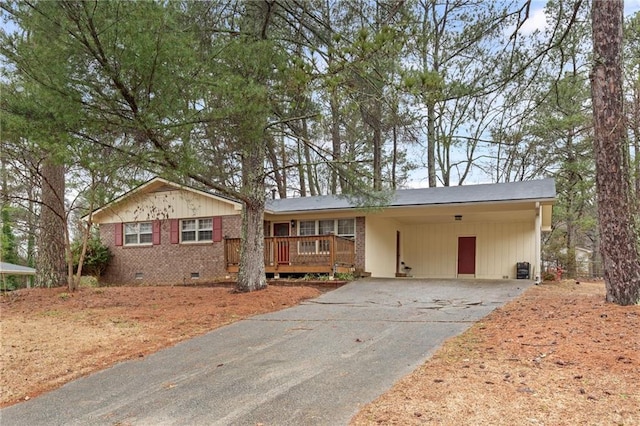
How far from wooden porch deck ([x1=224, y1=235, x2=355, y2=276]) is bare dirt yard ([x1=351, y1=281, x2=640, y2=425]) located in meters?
7.75

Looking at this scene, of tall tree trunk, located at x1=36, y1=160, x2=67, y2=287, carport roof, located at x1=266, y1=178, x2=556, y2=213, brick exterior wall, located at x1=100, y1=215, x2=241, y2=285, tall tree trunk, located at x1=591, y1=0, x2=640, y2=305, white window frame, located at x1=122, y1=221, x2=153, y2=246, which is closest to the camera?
tall tree trunk, located at x1=591, y1=0, x2=640, y2=305

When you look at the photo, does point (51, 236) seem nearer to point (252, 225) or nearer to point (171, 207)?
point (171, 207)

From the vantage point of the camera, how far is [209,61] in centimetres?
748

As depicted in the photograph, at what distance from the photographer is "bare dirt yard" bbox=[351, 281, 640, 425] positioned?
329cm

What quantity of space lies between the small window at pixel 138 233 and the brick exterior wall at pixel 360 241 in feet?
26.5

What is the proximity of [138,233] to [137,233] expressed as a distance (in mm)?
39

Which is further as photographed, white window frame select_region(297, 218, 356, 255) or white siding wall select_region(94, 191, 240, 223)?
white siding wall select_region(94, 191, 240, 223)

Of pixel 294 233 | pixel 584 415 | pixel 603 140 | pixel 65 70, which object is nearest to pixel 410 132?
pixel 603 140

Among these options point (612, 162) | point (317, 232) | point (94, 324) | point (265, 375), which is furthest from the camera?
point (317, 232)

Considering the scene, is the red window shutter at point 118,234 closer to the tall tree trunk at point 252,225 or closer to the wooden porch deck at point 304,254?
the wooden porch deck at point 304,254

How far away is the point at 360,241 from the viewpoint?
14883mm

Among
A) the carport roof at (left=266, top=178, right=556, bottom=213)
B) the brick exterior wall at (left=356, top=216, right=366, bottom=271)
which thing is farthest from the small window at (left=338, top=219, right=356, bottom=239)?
the carport roof at (left=266, top=178, right=556, bottom=213)

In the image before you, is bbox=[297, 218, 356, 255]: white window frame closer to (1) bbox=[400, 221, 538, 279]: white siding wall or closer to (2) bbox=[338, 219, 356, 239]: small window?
(2) bbox=[338, 219, 356, 239]: small window

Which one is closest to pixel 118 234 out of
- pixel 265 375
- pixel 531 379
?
pixel 265 375
